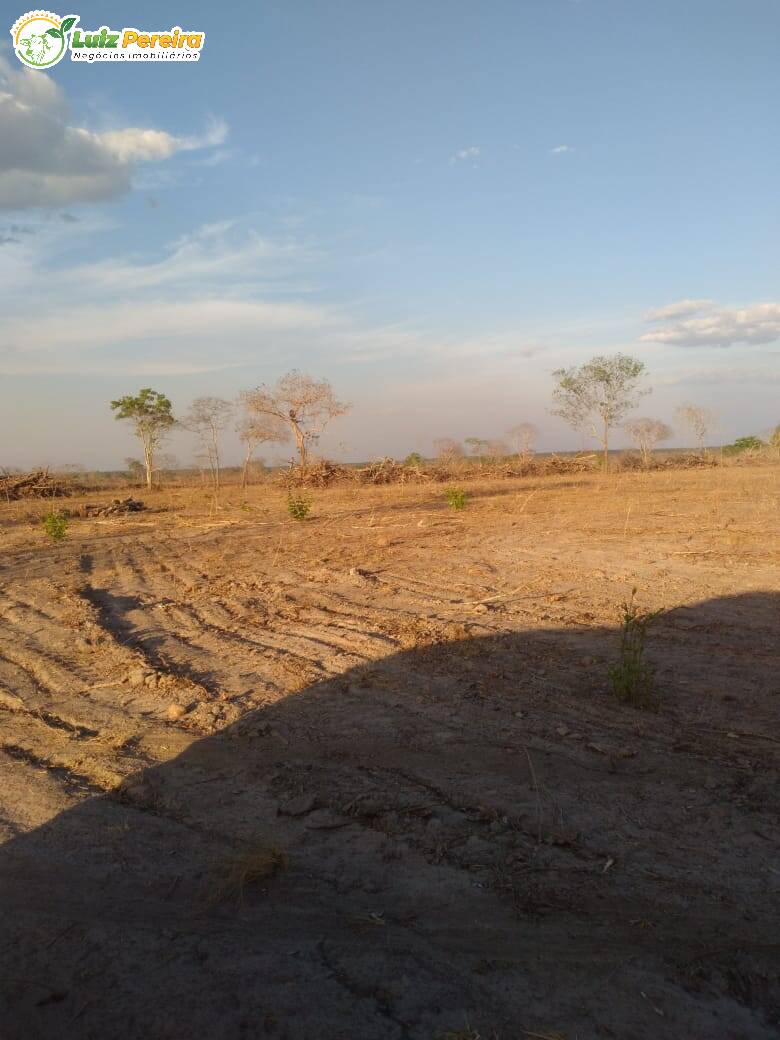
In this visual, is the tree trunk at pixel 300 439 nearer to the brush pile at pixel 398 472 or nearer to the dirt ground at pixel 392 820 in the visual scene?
the brush pile at pixel 398 472

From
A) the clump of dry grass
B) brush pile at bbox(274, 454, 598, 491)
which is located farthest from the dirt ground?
brush pile at bbox(274, 454, 598, 491)

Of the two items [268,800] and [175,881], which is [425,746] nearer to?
[268,800]

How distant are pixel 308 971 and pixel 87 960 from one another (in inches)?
27.9

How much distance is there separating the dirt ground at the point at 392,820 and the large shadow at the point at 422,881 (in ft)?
0.03

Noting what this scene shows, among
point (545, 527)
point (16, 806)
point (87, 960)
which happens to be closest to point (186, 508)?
point (545, 527)

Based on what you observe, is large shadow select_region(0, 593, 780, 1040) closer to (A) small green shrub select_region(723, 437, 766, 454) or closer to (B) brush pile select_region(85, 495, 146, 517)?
(B) brush pile select_region(85, 495, 146, 517)

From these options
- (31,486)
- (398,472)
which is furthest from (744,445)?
(31,486)

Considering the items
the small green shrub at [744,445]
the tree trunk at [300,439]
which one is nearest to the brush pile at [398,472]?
the tree trunk at [300,439]

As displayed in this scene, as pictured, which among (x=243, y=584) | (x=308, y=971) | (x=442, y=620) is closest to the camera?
(x=308, y=971)

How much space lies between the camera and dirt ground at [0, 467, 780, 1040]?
208 centimetres

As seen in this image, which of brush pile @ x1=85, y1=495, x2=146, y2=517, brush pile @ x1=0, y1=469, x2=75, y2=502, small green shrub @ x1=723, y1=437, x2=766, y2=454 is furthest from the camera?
small green shrub @ x1=723, y1=437, x2=766, y2=454

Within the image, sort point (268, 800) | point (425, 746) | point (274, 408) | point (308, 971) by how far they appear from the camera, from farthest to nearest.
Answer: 1. point (274, 408)
2. point (425, 746)
3. point (268, 800)
4. point (308, 971)

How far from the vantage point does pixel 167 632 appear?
243 inches

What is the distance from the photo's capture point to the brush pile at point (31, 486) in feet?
72.6
